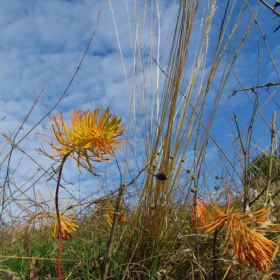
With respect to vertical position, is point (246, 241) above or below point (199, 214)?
below

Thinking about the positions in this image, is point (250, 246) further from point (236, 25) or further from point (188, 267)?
point (236, 25)

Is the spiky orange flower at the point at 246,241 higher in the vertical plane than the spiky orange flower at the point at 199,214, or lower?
lower

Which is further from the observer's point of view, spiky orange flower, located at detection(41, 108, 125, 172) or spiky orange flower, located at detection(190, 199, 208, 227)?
spiky orange flower, located at detection(190, 199, 208, 227)

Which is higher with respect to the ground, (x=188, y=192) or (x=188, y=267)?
(x=188, y=192)

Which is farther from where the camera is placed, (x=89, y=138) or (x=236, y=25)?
(x=236, y=25)

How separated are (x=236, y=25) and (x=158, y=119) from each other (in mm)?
599

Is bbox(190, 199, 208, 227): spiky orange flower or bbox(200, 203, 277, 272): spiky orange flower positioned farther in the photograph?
bbox(190, 199, 208, 227): spiky orange flower

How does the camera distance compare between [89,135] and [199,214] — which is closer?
[89,135]

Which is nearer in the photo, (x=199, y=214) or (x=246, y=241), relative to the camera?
(x=246, y=241)

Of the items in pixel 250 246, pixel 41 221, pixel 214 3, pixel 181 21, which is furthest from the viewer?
pixel 214 3

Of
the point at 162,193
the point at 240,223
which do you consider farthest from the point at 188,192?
the point at 240,223

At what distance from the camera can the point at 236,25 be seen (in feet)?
5.77

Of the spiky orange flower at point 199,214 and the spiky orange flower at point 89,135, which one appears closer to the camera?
the spiky orange flower at point 89,135

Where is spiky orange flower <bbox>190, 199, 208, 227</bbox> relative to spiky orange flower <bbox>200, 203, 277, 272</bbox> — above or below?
above
